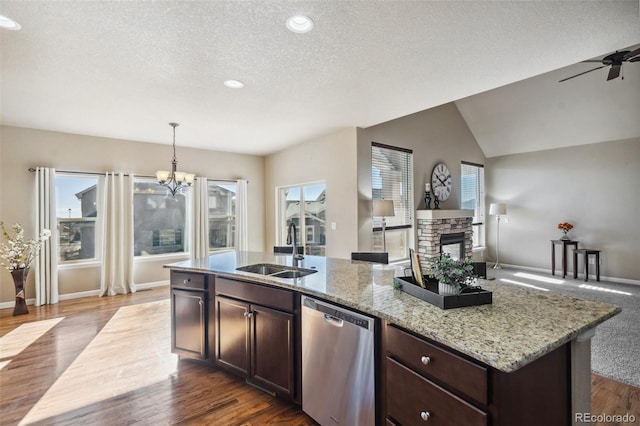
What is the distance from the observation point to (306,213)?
5863mm

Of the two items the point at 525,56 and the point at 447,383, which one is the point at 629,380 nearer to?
the point at 447,383

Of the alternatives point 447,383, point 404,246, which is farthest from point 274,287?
point 404,246

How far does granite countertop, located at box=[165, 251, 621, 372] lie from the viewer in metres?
1.07

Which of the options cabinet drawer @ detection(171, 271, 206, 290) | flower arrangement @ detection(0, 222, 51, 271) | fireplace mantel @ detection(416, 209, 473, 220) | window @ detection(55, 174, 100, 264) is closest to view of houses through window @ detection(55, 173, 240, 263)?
window @ detection(55, 174, 100, 264)

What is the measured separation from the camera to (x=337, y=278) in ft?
7.17

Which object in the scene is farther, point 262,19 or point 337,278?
point 337,278

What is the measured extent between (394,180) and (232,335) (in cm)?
393

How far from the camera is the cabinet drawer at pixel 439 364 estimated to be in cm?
108

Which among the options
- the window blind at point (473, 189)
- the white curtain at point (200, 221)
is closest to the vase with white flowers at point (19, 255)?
the white curtain at point (200, 221)

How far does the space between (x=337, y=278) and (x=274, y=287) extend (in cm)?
46

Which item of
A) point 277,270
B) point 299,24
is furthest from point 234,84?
point 277,270

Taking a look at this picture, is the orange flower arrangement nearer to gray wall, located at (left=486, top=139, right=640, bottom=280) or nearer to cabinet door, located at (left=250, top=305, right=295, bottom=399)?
gray wall, located at (left=486, top=139, right=640, bottom=280)

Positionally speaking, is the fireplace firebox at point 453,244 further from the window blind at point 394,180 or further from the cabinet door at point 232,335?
the cabinet door at point 232,335

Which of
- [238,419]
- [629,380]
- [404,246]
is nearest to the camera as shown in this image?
[238,419]
